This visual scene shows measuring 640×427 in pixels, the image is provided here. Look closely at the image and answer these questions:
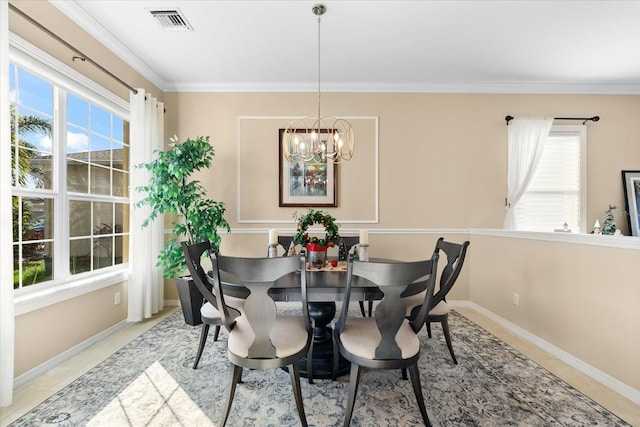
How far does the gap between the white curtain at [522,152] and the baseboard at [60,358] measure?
468 centimetres

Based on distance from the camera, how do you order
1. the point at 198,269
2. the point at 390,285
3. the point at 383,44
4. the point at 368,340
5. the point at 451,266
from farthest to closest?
the point at 383,44 → the point at 451,266 → the point at 198,269 → the point at 368,340 → the point at 390,285

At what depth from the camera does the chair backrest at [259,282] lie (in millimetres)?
1457

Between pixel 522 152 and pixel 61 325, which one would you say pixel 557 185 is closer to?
pixel 522 152

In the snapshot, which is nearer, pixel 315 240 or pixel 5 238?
pixel 5 238

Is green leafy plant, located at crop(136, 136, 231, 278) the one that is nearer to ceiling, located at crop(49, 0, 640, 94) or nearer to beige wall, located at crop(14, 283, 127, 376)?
beige wall, located at crop(14, 283, 127, 376)

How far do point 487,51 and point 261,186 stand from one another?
2963 mm

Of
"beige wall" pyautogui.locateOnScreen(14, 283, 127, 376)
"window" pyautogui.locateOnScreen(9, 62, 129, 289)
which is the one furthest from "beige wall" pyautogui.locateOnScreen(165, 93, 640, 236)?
"beige wall" pyautogui.locateOnScreen(14, 283, 127, 376)

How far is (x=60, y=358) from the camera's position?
2.33m

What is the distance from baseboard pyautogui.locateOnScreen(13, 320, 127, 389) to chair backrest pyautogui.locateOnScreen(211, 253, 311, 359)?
171 cm

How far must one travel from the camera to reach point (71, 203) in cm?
258

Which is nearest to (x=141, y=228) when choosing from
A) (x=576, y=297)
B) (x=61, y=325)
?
(x=61, y=325)

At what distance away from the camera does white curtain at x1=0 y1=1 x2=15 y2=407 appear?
5.81 ft

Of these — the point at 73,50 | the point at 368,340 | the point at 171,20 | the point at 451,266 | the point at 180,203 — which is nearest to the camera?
the point at 368,340

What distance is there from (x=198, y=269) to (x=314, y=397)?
117 centimetres
